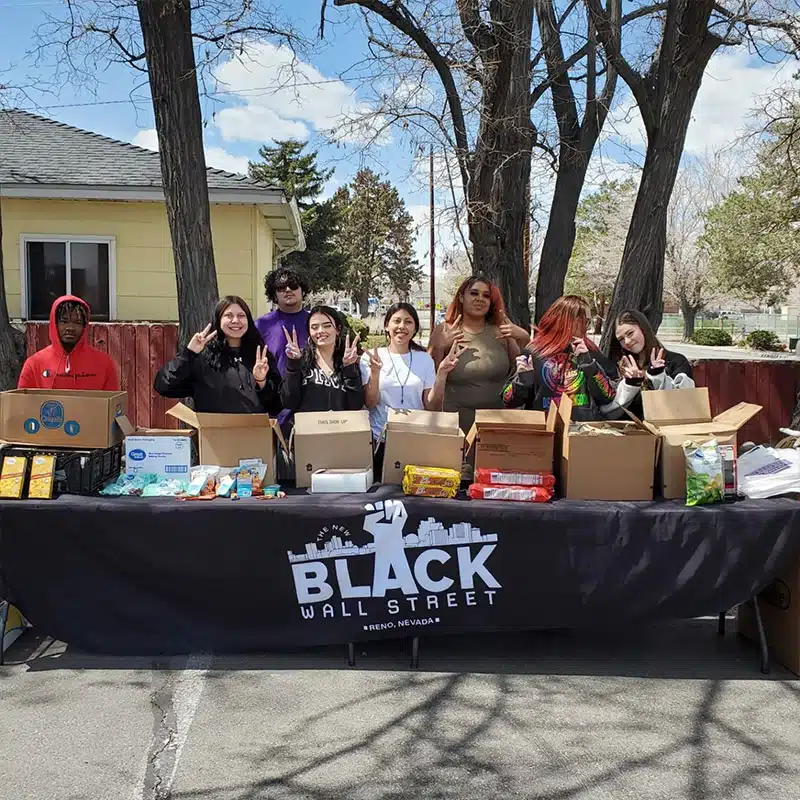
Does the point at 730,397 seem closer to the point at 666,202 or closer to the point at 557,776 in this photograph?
the point at 666,202

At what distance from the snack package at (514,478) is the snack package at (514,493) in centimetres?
2

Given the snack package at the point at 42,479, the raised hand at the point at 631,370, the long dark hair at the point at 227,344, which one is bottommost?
the snack package at the point at 42,479

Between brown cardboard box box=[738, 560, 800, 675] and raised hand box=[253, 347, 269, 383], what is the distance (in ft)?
8.98

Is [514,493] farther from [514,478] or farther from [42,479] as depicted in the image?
[42,479]

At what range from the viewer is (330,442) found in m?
3.97

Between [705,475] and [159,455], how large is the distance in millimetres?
2647

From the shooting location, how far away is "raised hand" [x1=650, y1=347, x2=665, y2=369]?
4398mm

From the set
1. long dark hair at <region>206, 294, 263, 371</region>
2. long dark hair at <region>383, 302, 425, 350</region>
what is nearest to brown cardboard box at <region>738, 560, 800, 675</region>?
long dark hair at <region>383, 302, 425, 350</region>

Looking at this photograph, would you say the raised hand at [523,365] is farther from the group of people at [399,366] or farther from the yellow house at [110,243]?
the yellow house at [110,243]

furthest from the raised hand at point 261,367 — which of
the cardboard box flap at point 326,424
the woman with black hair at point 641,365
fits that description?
the woman with black hair at point 641,365

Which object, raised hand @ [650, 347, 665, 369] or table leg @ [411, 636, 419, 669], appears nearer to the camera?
table leg @ [411, 636, 419, 669]

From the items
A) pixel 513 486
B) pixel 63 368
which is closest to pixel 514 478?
pixel 513 486

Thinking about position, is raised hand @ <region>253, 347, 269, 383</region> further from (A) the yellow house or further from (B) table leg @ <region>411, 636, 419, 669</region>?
(A) the yellow house

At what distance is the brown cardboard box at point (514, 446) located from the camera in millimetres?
3820
